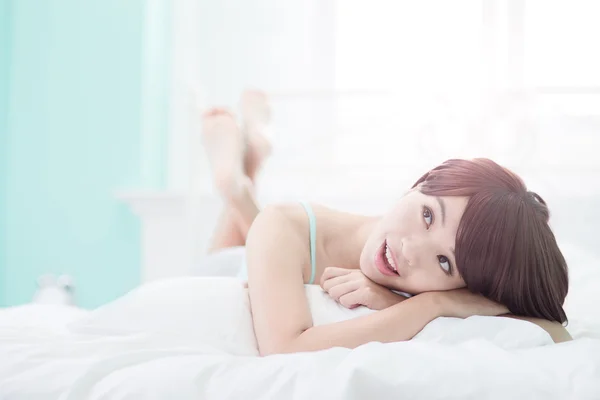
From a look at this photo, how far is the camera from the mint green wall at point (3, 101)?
2.82 meters

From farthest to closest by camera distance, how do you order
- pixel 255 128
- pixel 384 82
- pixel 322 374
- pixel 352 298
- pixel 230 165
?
pixel 384 82 → pixel 255 128 → pixel 230 165 → pixel 352 298 → pixel 322 374

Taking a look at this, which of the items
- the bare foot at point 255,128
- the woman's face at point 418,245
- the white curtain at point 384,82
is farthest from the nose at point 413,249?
the white curtain at point 384,82

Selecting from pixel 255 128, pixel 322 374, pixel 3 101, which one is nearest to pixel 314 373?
pixel 322 374

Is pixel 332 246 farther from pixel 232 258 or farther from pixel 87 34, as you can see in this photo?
pixel 87 34

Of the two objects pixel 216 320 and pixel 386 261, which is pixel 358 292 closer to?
pixel 386 261

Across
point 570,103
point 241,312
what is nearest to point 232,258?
point 241,312

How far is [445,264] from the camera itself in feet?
3.36

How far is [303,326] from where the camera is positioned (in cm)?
101

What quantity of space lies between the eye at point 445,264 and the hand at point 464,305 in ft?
0.14

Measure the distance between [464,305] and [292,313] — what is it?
10.8 inches

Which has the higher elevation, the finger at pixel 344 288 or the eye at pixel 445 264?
the eye at pixel 445 264

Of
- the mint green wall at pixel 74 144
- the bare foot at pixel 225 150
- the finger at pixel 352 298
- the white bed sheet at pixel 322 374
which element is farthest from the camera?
the mint green wall at pixel 74 144

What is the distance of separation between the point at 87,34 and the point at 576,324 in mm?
2376

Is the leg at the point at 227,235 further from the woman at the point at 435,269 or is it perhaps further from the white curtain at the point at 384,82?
the woman at the point at 435,269
